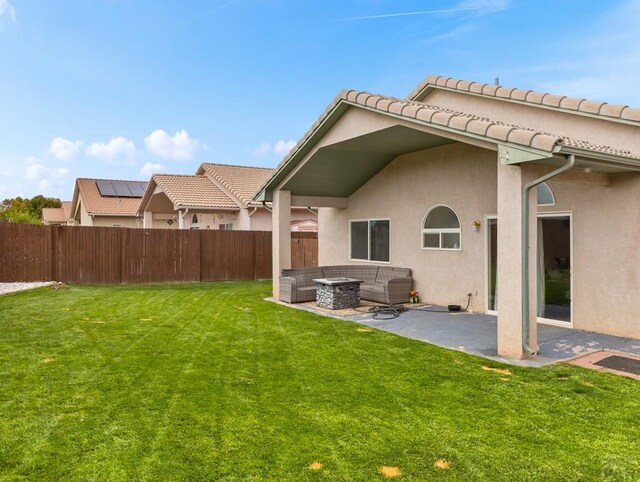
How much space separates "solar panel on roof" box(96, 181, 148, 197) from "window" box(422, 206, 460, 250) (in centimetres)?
2248

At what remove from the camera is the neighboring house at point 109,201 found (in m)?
26.0

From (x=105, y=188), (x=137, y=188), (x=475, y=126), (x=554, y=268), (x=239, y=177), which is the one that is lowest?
(x=554, y=268)

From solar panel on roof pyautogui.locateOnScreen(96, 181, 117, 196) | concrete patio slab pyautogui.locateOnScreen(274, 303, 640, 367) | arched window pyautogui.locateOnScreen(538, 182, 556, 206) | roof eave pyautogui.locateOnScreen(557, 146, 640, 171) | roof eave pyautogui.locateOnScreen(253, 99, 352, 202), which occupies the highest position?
solar panel on roof pyautogui.locateOnScreen(96, 181, 117, 196)

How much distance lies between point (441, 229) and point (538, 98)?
3471 mm

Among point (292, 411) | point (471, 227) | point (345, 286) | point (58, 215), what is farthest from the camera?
point (58, 215)

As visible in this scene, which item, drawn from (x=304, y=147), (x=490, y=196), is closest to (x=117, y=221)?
(x=304, y=147)

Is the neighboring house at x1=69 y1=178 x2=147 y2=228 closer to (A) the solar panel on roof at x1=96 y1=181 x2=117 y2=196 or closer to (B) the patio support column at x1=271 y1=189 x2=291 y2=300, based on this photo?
(A) the solar panel on roof at x1=96 y1=181 x2=117 y2=196

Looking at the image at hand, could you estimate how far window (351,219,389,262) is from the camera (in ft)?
41.6

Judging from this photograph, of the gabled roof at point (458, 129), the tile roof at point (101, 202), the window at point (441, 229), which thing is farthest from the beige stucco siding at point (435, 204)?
the tile roof at point (101, 202)

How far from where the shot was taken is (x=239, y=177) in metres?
22.5

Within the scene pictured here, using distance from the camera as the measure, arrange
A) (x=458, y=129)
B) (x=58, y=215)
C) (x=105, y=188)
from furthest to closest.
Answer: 1. (x=58, y=215)
2. (x=105, y=188)
3. (x=458, y=129)

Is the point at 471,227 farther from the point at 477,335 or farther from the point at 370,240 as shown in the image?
the point at 370,240

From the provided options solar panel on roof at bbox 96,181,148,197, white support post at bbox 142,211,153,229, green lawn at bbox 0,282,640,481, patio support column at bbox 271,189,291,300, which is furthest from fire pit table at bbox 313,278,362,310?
Answer: solar panel on roof at bbox 96,181,148,197

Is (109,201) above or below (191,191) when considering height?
above
